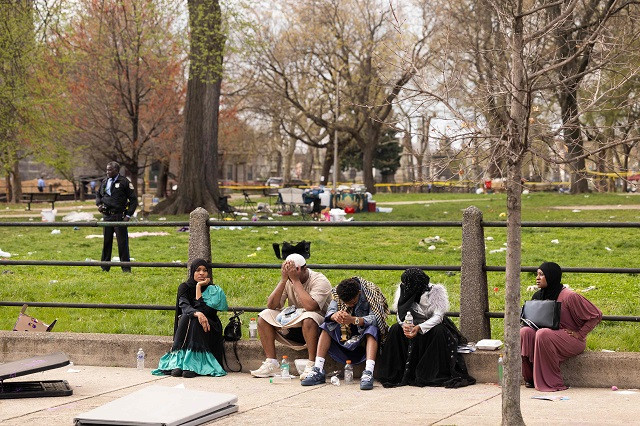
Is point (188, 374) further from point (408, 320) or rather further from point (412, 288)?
point (412, 288)

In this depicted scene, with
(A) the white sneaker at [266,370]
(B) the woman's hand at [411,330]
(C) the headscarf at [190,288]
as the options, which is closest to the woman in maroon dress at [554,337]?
(B) the woman's hand at [411,330]

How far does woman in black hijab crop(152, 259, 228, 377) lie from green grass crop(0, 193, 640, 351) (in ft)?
5.75

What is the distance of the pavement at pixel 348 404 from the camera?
7.25 metres

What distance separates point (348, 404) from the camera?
26.0 feet

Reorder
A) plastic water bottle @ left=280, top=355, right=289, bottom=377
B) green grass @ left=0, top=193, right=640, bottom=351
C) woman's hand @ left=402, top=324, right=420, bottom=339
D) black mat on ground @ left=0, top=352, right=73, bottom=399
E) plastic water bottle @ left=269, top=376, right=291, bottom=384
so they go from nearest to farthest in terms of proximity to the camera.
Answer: black mat on ground @ left=0, top=352, right=73, bottom=399 → woman's hand @ left=402, top=324, right=420, bottom=339 → plastic water bottle @ left=269, top=376, right=291, bottom=384 → plastic water bottle @ left=280, top=355, right=289, bottom=377 → green grass @ left=0, top=193, right=640, bottom=351

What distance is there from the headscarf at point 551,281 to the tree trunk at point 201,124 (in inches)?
958

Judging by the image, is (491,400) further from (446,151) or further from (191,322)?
(191,322)

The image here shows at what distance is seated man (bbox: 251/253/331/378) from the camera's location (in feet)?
29.8

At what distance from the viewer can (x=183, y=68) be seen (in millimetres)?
48719

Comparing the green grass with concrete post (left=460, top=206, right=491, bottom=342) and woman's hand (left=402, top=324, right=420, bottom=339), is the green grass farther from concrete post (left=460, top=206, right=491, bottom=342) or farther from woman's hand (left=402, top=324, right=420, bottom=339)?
woman's hand (left=402, top=324, right=420, bottom=339)

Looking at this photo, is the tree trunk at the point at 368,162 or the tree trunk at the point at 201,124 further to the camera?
the tree trunk at the point at 368,162

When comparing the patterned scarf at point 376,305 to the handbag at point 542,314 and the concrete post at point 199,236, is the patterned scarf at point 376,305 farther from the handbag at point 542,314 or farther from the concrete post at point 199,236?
the concrete post at point 199,236

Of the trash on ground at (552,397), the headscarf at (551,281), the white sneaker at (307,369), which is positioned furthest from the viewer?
the white sneaker at (307,369)

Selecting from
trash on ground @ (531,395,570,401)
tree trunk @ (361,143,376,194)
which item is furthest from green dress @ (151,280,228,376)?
tree trunk @ (361,143,376,194)
